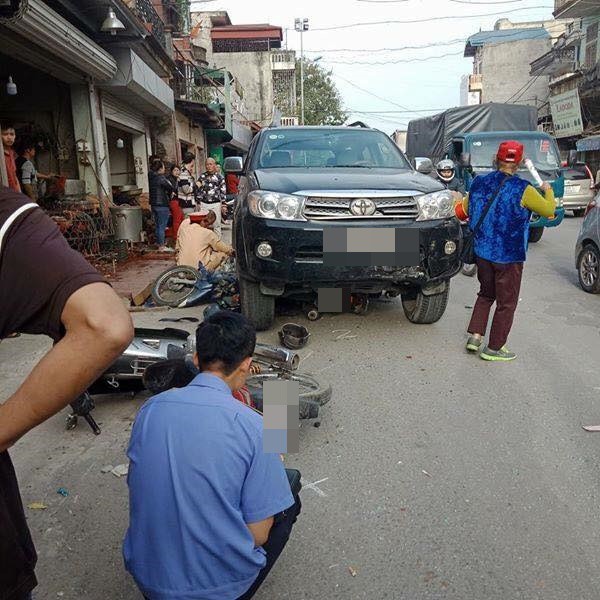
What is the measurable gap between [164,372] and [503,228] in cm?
287

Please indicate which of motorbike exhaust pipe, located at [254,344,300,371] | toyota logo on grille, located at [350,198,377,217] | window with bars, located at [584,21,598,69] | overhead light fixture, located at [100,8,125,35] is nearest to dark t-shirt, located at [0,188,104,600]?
motorbike exhaust pipe, located at [254,344,300,371]

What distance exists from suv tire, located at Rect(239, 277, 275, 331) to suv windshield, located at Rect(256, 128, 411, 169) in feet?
4.43

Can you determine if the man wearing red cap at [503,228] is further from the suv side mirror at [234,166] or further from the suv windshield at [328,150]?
the suv side mirror at [234,166]

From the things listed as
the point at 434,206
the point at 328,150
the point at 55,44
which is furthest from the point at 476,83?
the point at 434,206

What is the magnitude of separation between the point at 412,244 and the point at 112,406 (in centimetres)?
265

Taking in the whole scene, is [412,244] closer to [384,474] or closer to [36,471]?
[384,474]

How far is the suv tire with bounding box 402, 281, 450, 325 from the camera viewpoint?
544 cm

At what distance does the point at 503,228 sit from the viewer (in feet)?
14.8

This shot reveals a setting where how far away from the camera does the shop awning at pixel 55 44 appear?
6.69 meters

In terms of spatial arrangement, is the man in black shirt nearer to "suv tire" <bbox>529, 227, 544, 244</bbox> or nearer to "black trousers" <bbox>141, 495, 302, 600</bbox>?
"black trousers" <bbox>141, 495, 302, 600</bbox>

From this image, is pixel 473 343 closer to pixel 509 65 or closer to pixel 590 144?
pixel 590 144

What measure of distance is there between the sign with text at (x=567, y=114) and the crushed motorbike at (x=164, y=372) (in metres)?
28.1

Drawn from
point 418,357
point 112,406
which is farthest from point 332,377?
point 112,406

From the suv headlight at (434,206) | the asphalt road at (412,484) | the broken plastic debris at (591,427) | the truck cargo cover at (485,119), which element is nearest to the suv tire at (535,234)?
the truck cargo cover at (485,119)
